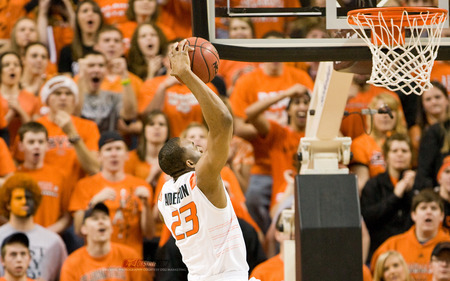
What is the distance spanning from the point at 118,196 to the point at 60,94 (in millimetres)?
1143

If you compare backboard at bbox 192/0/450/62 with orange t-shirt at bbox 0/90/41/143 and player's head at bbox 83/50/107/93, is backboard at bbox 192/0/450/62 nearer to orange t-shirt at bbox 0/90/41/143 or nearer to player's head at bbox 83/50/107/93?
player's head at bbox 83/50/107/93

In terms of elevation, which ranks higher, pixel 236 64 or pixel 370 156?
pixel 236 64

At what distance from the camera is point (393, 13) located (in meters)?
4.08

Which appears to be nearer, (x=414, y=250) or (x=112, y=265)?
(x=112, y=265)

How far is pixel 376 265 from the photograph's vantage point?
6.43m

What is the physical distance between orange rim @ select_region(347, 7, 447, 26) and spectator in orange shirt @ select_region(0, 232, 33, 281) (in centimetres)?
365

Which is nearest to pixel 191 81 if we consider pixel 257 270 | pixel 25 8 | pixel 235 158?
pixel 257 270

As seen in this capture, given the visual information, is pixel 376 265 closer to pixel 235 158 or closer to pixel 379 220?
pixel 379 220

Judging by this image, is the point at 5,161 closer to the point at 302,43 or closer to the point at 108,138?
the point at 108,138

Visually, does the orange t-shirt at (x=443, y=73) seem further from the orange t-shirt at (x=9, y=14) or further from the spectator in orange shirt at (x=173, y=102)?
the orange t-shirt at (x=9, y=14)

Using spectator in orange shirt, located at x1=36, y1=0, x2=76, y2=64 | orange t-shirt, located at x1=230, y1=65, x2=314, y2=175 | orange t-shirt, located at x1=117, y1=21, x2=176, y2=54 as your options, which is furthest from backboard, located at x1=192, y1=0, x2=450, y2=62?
spectator in orange shirt, located at x1=36, y1=0, x2=76, y2=64

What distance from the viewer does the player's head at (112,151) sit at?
6680 mm

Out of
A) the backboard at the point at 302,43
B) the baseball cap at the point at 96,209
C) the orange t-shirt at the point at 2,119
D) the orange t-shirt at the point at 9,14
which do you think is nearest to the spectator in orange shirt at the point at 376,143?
the baseball cap at the point at 96,209

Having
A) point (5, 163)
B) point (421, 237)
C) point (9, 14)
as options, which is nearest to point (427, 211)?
point (421, 237)
